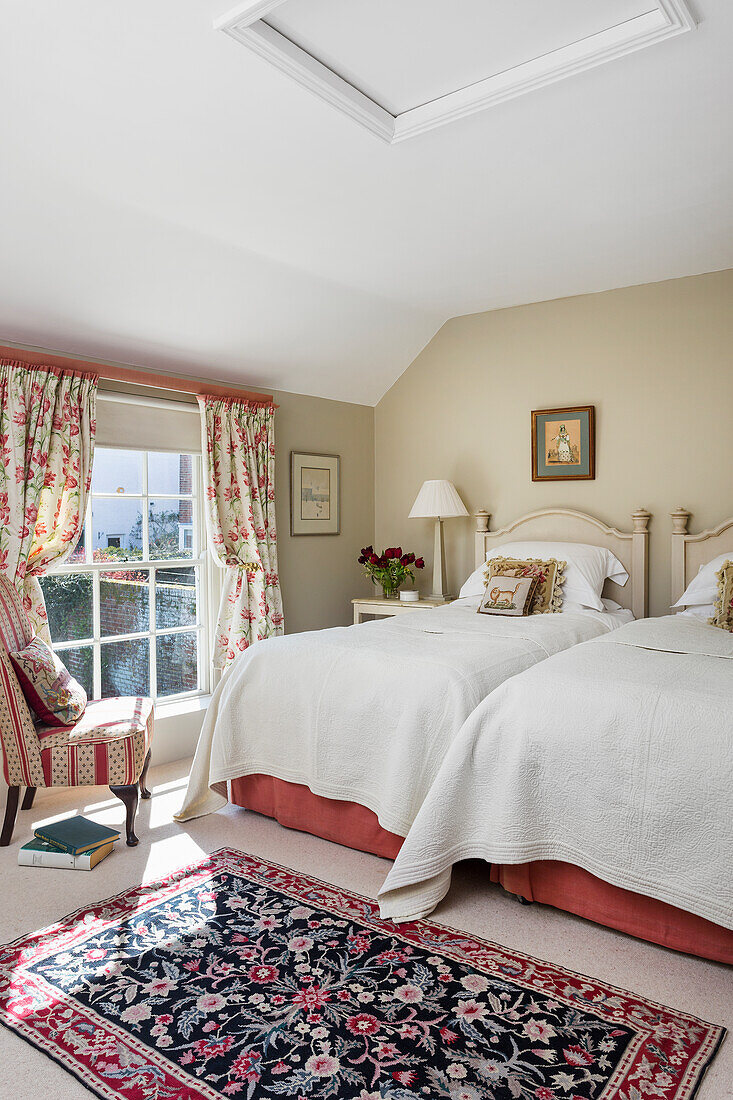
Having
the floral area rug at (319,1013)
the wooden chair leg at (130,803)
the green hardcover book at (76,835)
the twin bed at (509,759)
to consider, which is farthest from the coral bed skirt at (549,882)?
the green hardcover book at (76,835)

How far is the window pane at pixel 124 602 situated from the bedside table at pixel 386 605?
149cm

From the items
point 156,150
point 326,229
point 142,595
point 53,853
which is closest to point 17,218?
point 156,150

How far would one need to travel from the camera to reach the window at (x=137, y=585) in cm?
376

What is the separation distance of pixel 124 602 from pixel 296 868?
182 centimetres

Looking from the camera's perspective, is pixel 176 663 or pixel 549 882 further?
pixel 176 663

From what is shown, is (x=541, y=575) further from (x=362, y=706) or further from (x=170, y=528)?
(x=170, y=528)

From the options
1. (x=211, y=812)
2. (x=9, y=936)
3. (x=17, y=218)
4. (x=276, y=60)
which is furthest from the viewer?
A: (x=211, y=812)

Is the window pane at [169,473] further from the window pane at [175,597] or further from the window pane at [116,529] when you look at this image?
the window pane at [175,597]

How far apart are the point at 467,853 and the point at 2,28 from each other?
8.83 ft

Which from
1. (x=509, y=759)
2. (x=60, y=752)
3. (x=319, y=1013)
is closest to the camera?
(x=319, y=1013)

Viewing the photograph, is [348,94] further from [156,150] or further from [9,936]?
[9,936]

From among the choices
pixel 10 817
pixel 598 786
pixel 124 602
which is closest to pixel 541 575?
pixel 598 786

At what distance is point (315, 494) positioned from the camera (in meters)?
5.05

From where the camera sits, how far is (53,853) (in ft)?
9.02
